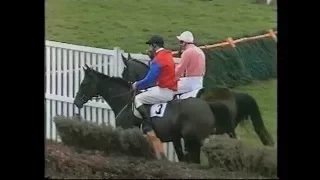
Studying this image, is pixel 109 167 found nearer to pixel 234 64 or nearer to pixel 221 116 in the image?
pixel 221 116

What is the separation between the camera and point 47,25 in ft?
9.05

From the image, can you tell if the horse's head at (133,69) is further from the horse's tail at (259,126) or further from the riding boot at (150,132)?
the horse's tail at (259,126)

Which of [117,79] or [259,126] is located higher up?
[117,79]

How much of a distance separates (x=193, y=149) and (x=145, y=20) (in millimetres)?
569

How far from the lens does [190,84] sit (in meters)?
2.71

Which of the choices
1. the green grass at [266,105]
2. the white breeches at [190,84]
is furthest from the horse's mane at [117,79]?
the green grass at [266,105]

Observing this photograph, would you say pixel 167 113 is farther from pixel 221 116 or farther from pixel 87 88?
pixel 87 88

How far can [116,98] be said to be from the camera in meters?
2.77

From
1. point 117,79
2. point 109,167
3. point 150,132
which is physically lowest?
point 109,167

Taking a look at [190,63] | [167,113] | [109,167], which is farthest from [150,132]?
[190,63]

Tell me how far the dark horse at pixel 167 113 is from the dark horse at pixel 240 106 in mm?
52

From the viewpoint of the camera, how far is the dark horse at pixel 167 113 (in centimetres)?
272
